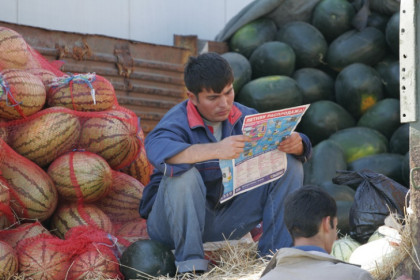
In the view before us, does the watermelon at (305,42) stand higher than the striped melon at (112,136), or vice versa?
the watermelon at (305,42)

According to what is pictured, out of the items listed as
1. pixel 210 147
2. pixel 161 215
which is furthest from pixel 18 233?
pixel 210 147

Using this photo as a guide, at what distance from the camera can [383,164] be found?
22.8ft

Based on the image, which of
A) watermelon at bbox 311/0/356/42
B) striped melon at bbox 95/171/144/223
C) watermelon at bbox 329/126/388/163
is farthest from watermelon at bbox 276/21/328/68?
striped melon at bbox 95/171/144/223

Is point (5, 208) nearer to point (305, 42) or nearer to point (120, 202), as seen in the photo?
point (120, 202)

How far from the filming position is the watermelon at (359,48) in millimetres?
8070

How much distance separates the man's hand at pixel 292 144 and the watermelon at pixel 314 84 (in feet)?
11.3

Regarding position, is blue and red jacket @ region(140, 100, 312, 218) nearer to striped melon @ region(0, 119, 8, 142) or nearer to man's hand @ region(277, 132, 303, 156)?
man's hand @ region(277, 132, 303, 156)

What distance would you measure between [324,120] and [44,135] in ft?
11.5

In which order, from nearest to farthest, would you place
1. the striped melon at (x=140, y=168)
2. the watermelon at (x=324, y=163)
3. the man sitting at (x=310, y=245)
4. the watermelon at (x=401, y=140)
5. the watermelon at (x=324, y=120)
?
1. the man sitting at (x=310, y=245)
2. the striped melon at (x=140, y=168)
3. the watermelon at (x=324, y=163)
4. the watermelon at (x=401, y=140)
5. the watermelon at (x=324, y=120)

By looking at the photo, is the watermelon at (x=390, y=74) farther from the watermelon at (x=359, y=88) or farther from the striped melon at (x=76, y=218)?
the striped melon at (x=76, y=218)

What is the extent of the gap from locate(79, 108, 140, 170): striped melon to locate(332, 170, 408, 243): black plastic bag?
5.63 ft

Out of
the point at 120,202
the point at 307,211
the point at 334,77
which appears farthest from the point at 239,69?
the point at 307,211

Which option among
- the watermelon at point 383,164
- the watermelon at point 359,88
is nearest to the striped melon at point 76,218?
the watermelon at point 383,164

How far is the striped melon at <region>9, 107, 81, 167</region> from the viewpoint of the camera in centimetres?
505
